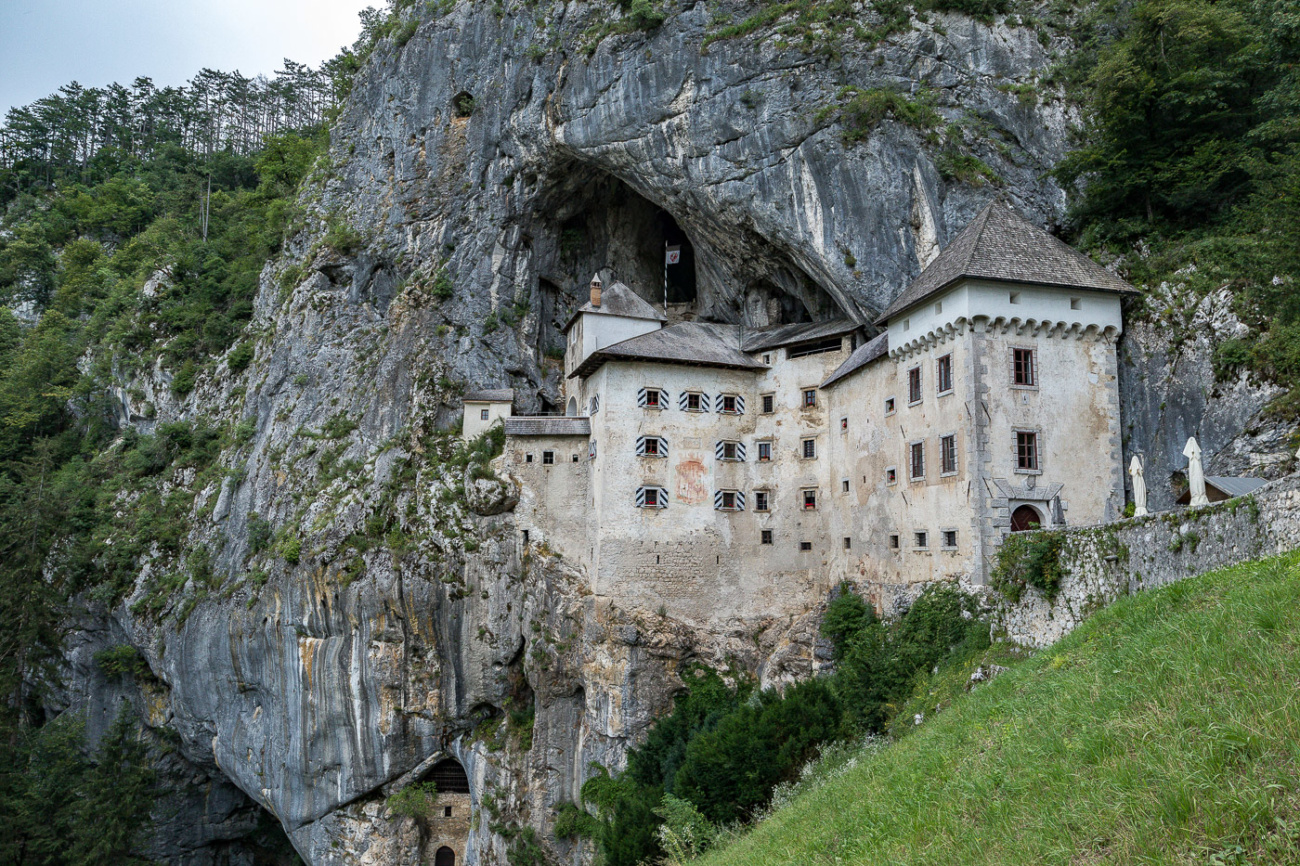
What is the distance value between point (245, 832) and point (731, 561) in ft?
101

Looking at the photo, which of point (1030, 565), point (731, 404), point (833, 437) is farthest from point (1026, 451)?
point (731, 404)

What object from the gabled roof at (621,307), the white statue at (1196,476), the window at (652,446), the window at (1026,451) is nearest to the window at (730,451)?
the window at (652,446)

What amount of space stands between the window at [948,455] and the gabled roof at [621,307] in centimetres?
1627

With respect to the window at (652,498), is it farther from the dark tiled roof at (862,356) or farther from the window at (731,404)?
the dark tiled roof at (862,356)

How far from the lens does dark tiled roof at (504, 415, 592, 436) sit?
35.2 m

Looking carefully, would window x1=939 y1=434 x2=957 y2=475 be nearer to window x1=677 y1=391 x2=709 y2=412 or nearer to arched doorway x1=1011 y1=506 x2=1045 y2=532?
arched doorway x1=1011 y1=506 x2=1045 y2=532

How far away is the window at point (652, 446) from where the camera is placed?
109 ft

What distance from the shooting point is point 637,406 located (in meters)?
33.5

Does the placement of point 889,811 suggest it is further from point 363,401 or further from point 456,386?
point 363,401

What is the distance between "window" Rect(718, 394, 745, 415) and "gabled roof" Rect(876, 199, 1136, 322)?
7.98m

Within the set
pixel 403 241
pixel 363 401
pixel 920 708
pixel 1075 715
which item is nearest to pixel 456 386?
pixel 363 401

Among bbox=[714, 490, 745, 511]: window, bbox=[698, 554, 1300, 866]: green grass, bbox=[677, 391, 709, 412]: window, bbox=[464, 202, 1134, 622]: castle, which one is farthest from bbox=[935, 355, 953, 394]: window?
bbox=[698, 554, 1300, 866]: green grass

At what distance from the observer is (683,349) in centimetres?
3450

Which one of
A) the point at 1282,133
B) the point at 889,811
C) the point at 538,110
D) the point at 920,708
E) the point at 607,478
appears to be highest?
the point at 538,110
